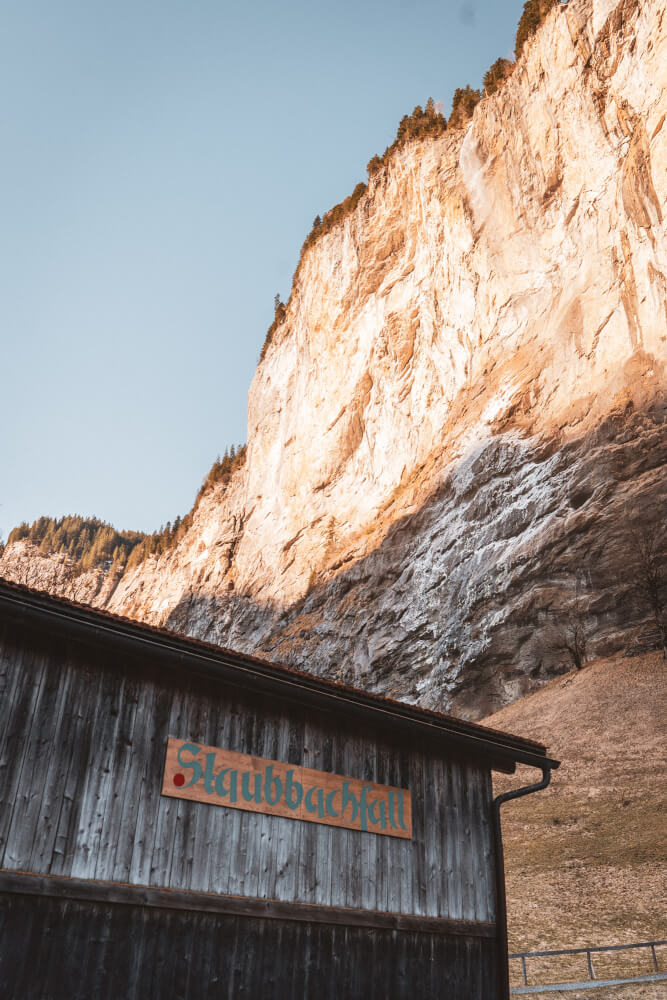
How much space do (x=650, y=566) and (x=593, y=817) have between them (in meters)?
14.2

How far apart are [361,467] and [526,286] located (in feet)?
55.9

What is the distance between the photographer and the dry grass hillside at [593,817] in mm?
16656

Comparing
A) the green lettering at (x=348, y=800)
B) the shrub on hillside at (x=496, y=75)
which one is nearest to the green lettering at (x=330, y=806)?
the green lettering at (x=348, y=800)

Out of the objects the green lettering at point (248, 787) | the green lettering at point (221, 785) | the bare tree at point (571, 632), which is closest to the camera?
the green lettering at point (221, 785)

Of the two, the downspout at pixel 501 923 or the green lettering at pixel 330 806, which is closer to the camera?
the green lettering at pixel 330 806

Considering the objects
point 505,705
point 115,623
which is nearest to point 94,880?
point 115,623

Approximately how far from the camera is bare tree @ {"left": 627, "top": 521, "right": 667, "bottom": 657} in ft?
107

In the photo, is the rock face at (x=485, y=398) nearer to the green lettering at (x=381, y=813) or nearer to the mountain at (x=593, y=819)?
the mountain at (x=593, y=819)

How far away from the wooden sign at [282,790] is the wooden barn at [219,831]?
2 centimetres

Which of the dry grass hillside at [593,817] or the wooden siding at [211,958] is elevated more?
the dry grass hillside at [593,817]

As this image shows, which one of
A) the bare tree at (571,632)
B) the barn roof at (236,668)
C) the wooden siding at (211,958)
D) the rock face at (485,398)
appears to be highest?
the rock face at (485,398)

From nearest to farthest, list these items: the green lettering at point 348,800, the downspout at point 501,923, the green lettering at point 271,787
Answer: the green lettering at point 271,787
the green lettering at point 348,800
the downspout at point 501,923

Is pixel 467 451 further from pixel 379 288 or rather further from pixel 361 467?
pixel 379 288

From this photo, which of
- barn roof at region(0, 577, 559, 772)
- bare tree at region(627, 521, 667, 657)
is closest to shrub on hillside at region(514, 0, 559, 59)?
bare tree at region(627, 521, 667, 657)
